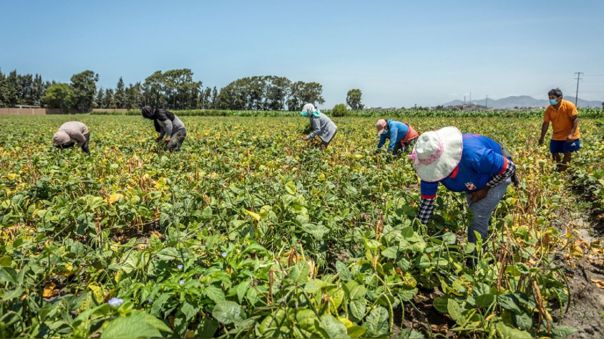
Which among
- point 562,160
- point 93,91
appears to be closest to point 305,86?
point 93,91

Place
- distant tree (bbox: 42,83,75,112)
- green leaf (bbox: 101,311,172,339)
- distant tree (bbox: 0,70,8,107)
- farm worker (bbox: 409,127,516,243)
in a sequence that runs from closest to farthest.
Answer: green leaf (bbox: 101,311,172,339) < farm worker (bbox: 409,127,516,243) < distant tree (bbox: 42,83,75,112) < distant tree (bbox: 0,70,8,107)

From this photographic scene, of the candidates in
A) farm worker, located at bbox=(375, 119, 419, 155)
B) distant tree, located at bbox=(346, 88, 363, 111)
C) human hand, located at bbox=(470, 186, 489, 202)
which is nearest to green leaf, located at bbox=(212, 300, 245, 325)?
human hand, located at bbox=(470, 186, 489, 202)

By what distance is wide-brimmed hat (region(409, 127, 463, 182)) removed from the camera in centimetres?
234

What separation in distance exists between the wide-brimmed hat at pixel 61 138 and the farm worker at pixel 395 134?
562 cm

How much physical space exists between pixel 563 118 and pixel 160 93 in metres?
95.9

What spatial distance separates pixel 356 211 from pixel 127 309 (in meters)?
2.08

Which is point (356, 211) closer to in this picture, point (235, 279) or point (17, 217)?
point (235, 279)

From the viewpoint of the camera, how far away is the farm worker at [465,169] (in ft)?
7.76

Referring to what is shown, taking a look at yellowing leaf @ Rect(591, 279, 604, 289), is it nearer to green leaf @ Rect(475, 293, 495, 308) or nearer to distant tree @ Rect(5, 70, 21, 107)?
green leaf @ Rect(475, 293, 495, 308)

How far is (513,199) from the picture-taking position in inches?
135

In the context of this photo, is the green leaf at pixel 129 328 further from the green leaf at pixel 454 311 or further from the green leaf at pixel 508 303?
the green leaf at pixel 508 303

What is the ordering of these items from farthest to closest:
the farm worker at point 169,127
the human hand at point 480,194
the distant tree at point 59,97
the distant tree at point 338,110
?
the distant tree at point 59,97 < the distant tree at point 338,110 < the farm worker at point 169,127 < the human hand at point 480,194

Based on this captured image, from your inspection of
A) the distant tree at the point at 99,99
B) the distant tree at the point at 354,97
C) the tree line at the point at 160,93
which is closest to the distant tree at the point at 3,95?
the tree line at the point at 160,93

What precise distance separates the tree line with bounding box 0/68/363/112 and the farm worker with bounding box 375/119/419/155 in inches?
3469
